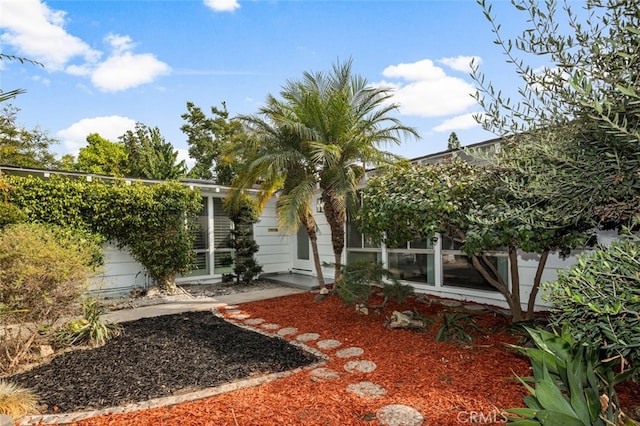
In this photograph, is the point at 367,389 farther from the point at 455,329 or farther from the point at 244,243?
the point at 244,243

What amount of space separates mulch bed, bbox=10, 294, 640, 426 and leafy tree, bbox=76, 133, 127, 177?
2341cm

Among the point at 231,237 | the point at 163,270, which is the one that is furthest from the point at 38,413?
the point at 231,237

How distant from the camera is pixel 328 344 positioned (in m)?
4.89

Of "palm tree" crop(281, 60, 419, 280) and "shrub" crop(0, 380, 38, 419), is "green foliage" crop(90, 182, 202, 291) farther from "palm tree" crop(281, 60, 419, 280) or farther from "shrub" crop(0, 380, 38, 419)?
"shrub" crop(0, 380, 38, 419)

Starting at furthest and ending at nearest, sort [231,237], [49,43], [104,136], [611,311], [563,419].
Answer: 1. [104,136]
2. [231,237]
3. [49,43]
4. [563,419]
5. [611,311]

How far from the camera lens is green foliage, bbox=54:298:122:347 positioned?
491 centimetres

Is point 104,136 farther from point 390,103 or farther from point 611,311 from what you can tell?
point 611,311

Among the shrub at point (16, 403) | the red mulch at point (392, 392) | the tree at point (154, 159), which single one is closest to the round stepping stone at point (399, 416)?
the red mulch at point (392, 392)

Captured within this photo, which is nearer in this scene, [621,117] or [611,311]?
[611,311]

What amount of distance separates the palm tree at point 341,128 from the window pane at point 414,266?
190 centimetres

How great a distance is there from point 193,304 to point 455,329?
5961mm

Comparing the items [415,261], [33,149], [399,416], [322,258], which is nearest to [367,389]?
[399,416]

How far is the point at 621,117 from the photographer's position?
2148 millimetres

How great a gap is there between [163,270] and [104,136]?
23101 mm
